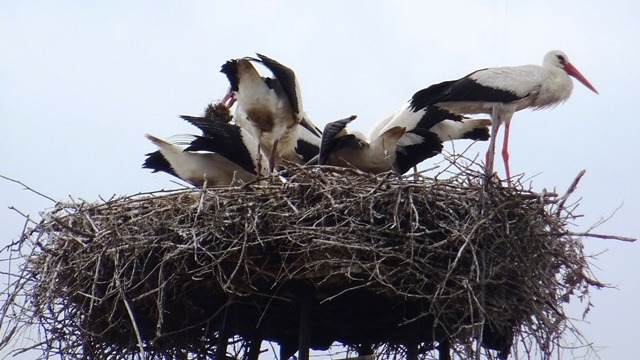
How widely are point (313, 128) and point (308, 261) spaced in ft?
8.88

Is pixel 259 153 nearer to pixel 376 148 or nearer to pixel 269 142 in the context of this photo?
pixel 269 142

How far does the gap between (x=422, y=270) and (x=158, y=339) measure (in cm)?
158

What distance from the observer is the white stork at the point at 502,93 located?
8.55 meters

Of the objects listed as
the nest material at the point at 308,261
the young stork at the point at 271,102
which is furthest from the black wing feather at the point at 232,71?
the nest material at the point at 308,261

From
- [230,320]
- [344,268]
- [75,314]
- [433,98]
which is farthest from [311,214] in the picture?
[433,98]

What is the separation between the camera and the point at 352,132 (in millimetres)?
7492

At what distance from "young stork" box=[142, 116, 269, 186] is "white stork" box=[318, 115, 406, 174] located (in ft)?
1.42

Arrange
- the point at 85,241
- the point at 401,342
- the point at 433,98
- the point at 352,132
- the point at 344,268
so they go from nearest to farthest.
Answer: the point at 344,268 < the point at 85,241 < the point at 401,342 < the point at 352,132 < the point at 433,98

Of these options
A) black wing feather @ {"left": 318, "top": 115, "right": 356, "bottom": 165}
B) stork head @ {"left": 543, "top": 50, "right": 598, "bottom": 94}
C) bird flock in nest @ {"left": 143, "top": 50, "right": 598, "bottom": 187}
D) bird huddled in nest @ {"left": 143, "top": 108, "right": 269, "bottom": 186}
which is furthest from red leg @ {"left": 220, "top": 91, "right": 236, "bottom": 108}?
stork head @ {"left": 543, "top": 50, "right": 598, "bottom": 94}

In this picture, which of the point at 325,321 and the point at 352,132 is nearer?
the point at 325,321

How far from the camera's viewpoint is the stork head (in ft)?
30.3

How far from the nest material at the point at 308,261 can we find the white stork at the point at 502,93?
2044 millimetres

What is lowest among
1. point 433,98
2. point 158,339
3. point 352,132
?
point 158,339

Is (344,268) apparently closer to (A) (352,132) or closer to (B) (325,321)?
(B) (325,321)
